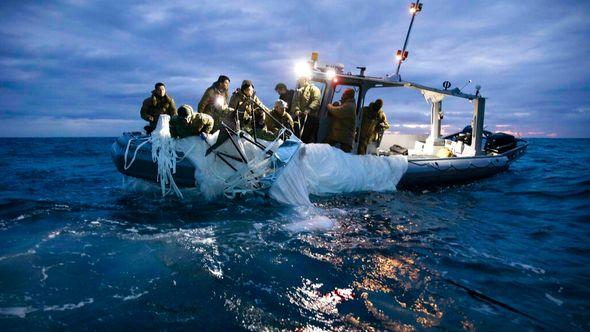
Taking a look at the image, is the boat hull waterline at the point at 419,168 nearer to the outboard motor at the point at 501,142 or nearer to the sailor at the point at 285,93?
the outboard motor at the point at 501,142

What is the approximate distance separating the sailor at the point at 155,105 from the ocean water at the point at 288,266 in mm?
1791

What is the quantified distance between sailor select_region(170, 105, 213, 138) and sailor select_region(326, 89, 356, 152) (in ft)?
10.00

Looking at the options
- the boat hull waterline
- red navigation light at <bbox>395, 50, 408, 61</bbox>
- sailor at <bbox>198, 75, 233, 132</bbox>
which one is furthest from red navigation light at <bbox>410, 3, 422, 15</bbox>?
sailor at <bbox>198, 75, 233, 132</bbox>

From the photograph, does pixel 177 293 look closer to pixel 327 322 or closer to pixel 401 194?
pixel 327 322

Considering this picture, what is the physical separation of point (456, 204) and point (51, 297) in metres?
7.10

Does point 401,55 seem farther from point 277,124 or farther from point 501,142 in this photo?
point 501,142

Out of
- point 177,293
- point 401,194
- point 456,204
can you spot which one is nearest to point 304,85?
point 401,194

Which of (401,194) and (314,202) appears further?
(401,194)

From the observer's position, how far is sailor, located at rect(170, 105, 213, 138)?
5.82 metres

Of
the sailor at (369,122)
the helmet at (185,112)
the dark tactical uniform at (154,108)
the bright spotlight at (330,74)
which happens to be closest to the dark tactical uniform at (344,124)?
the sailor at (369,122)

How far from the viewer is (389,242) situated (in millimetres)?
4637

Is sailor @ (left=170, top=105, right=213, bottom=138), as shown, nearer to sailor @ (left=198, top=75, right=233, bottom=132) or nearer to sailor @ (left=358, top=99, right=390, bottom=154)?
sailor @ (left=198, top=75, right=233, bottom=132)

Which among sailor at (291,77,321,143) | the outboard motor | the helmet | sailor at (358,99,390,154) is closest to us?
the helmet

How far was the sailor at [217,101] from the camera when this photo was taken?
251 inches
